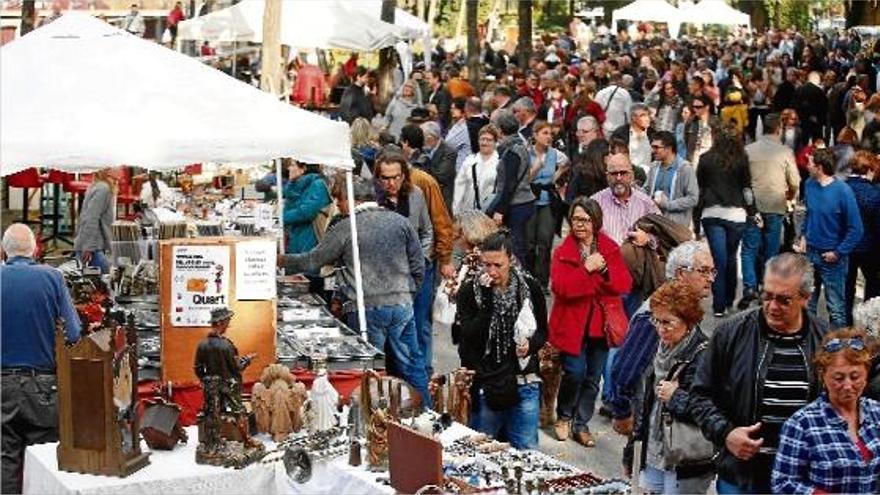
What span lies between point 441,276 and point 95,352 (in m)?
4.55

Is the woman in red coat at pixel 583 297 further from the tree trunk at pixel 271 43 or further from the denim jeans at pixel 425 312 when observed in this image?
the tree trunk at pixel 271 43

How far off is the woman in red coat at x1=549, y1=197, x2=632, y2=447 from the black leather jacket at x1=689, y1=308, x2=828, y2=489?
2966 millimetres

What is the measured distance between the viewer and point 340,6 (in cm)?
1942

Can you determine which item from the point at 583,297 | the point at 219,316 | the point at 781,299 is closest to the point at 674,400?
the point at 781,299

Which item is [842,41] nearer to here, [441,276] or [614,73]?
[614,73]

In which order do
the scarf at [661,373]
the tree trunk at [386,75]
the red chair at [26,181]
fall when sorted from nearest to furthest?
the scarf at [661,373] < the red chair at [26,181] < the tree trunk at [386,75]

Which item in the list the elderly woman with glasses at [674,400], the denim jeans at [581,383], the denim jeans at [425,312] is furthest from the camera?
the denim jeans at [425,312]

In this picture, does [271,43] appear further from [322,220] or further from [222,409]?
[222,409]

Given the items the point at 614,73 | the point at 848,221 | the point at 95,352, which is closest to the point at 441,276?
→ the point at 848,221

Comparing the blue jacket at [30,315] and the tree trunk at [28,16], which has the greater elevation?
the tree trunk at [28,16]

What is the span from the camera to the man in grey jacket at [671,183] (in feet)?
38.5

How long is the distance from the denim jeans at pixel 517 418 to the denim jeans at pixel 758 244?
5.22 m

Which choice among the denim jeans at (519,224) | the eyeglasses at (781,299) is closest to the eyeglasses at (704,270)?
the eyeglasses at (781,299)

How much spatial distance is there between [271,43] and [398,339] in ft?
28.2
